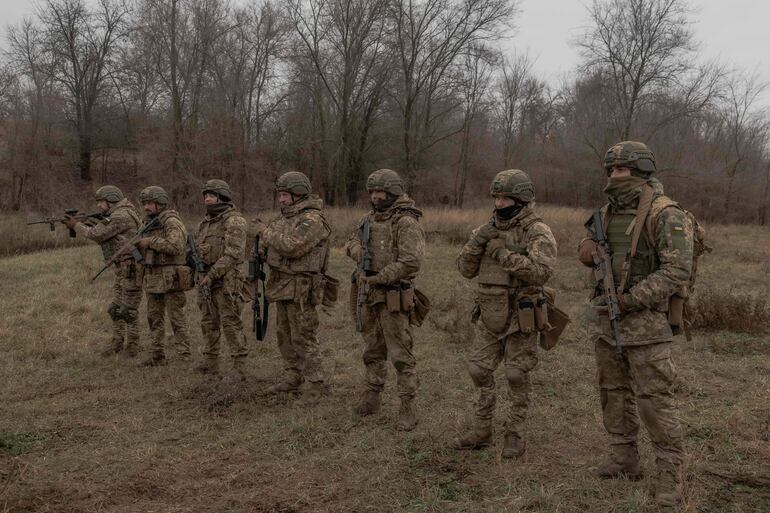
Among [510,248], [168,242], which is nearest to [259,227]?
[168,242]

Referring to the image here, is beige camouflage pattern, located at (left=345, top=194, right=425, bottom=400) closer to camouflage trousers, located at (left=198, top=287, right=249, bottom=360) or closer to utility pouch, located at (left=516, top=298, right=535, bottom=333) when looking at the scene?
utility pouch, located at (left=516, top=298, right=535, bottom=333)

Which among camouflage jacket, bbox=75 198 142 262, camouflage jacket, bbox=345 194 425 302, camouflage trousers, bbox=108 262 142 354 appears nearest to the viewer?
camouflage jacket, bbox=345 194 425 302

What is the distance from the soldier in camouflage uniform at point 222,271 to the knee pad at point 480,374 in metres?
3.06

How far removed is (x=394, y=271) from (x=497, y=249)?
1018 millimetres

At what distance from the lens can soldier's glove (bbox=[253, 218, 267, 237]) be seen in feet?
19.4

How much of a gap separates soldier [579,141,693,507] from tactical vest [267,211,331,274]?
274 centimetres

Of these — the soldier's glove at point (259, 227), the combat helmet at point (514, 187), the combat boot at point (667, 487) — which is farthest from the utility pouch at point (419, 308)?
the combat boot at point (667, 487)

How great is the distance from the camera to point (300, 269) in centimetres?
565

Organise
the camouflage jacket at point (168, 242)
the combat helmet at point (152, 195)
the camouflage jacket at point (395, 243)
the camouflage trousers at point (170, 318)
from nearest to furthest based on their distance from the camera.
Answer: the camouflage jacket at point (395, 243) → the camouflage jacket at point (168, 242) → the combat helmet at point (152, 195) → the camouflage trousers at point (170, 318)

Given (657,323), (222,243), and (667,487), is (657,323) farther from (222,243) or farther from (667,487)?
(222,243)

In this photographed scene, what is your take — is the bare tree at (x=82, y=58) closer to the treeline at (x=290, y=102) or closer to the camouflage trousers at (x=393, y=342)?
the treeline at (x=290, y=102)

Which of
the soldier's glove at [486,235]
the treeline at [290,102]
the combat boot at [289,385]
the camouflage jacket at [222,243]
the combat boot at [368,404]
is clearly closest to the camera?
the soldier's glove at [486,235]

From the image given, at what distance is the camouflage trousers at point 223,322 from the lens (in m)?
6.47

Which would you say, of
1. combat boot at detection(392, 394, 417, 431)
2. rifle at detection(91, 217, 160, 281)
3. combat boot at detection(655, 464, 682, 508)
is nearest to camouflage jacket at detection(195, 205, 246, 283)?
rifle at detection(91, 217, 160, 281)
